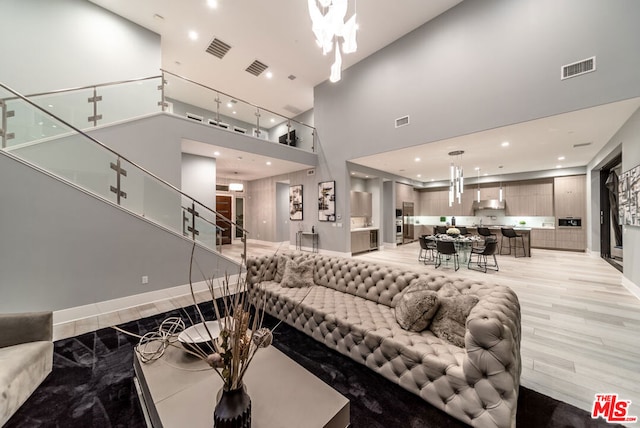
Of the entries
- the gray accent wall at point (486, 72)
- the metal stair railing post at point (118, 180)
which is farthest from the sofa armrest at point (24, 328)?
the gray accent wall at point (486, 72)

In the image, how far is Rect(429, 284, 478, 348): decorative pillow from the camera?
1977mm

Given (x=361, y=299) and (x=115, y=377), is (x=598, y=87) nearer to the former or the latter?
(x=361, y=299)

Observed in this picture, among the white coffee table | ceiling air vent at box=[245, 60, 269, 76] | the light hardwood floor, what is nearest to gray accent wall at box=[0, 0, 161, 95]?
ceiling air vent at box=[245, 60, 269, 76]

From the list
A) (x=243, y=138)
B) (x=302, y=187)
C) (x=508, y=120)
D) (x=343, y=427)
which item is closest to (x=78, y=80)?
(x=243, y=138)

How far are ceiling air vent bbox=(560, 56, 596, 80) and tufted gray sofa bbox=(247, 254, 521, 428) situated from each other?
4.65 meters

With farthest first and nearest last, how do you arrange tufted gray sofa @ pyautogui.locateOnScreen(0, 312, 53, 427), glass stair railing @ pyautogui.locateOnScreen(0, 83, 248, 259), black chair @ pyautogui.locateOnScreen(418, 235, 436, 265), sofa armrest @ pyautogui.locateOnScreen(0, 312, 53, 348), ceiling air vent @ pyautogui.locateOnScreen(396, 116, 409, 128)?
1. black chair @ pyautogui.locateOnScreen(418, 235, 436, 265)
2. ceiling air vent @ pyautogui.locateOnScreen(396, 116, 409, 128)
3. glass stair railing @ pyautogui.locateOnScreen(0, 83, 248, 259)
4. sofa armrest @ pyautogui.locateOnScreen(0, 312, 53, 348)
5. tufted gray sofa @ pyautogui.locateOnScreen(0, 312, 53, 427)

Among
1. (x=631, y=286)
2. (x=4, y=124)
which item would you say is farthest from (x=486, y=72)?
(x=4, y=124)

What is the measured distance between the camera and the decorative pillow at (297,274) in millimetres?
3445

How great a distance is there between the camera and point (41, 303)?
3.16 meters

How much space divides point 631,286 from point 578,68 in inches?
162

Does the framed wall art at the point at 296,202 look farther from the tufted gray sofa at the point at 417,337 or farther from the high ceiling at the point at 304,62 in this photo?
the tufted gray sofa at the point at 417,337

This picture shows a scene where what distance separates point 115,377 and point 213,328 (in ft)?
3.37

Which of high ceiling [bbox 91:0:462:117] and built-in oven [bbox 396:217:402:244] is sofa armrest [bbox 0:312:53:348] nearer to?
high ceiling [bbox 91:0:462:117]

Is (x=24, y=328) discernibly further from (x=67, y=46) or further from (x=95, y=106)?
(x=67, y=46)
